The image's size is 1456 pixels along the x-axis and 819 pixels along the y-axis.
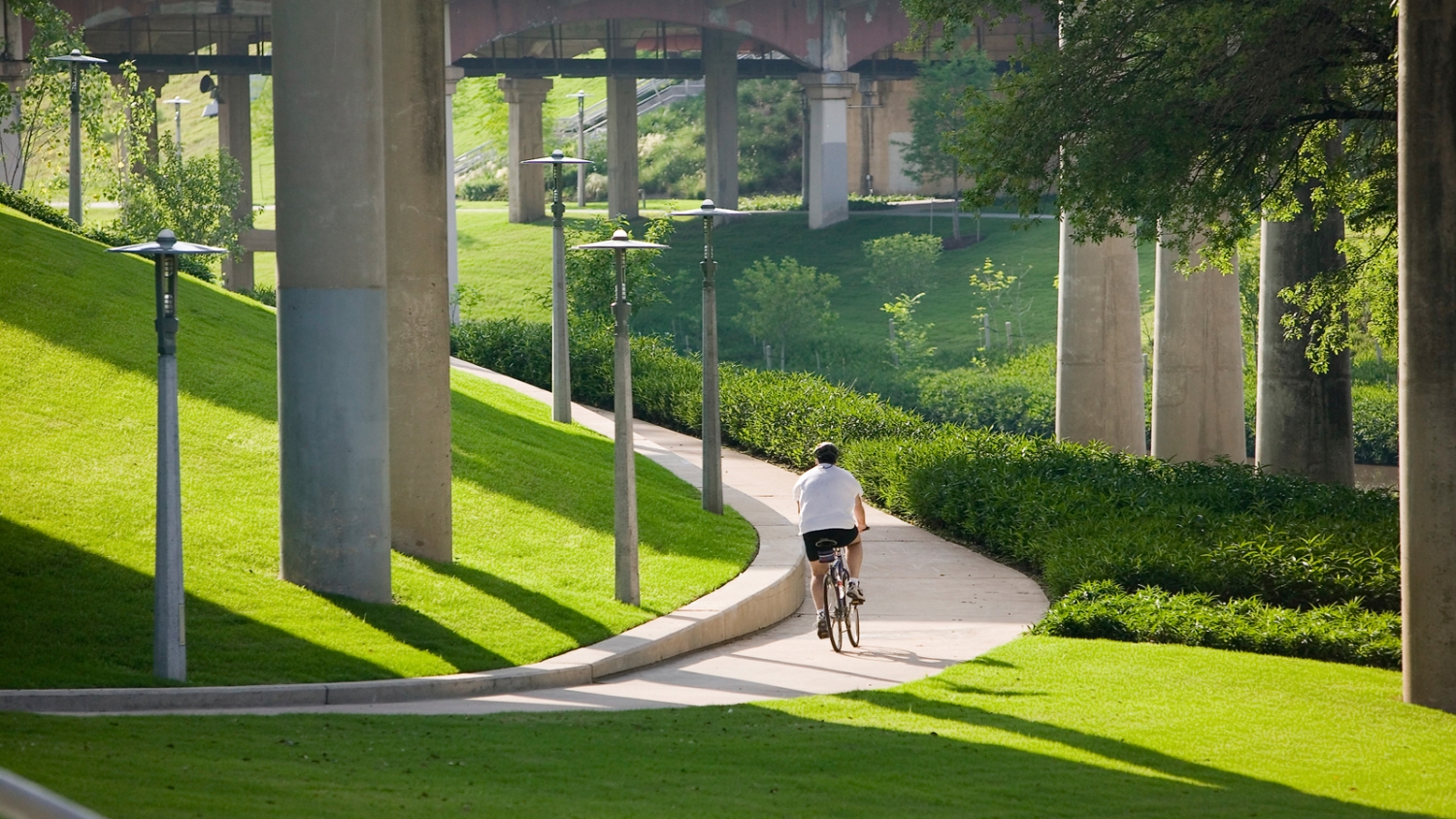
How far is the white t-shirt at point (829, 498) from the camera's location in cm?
1241

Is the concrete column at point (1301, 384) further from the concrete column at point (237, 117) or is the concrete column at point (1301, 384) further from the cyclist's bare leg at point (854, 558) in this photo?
the concrete column at point (237, 117)

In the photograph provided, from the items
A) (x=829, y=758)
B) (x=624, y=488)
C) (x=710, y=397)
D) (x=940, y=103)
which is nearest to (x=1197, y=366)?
(x=710, y=397)

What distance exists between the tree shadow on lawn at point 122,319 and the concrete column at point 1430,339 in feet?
36.7

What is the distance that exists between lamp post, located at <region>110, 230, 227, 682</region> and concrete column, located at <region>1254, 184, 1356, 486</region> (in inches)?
635

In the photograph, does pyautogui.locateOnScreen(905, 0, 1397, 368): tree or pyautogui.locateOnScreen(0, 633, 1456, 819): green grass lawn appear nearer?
pyautogui.locateOnScreen(0, 633, 1456, 819): green grass lawn

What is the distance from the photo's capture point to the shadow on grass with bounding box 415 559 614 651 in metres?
12.7

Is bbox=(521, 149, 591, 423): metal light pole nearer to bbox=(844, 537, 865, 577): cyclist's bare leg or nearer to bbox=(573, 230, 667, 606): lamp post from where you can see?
bbox=(573, 230, 667, 606): lamp post

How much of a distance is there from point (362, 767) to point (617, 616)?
19.2 feet

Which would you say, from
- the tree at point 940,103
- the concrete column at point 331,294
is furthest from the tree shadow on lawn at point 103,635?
the tree at point 940,103

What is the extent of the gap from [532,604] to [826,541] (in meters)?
2.68

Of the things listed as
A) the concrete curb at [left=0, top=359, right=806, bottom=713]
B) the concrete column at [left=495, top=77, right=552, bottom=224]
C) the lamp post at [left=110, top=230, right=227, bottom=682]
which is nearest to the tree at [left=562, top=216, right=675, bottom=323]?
the concrete curb at [left=0, top=359, right=806, bottom=713]

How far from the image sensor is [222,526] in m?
13.4

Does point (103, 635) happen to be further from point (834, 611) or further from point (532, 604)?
point (834, 611)

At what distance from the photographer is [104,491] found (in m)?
13.1
